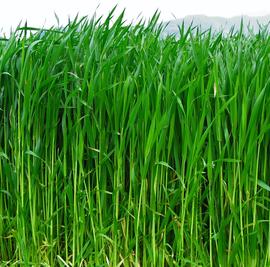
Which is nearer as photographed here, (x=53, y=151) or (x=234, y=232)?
(x=234, y=232)

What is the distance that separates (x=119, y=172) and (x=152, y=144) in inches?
7.0

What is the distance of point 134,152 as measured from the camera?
2066 millimetres

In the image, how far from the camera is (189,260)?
2.02 meters

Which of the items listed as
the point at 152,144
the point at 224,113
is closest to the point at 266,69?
the point at 224,113

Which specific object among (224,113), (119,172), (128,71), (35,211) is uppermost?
(128,71)

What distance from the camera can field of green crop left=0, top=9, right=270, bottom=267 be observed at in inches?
78.2

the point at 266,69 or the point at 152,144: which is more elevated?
the point at 266,69

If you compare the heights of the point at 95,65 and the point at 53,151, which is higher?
the point at 95,65

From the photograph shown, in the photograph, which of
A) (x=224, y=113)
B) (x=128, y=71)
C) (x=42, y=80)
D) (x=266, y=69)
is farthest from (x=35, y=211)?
(x=266, y=69)

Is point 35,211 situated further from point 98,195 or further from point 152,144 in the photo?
point 152,144

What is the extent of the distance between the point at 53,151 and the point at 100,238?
39cm

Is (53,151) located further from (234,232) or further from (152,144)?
(234,232)

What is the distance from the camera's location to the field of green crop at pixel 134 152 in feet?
6.51

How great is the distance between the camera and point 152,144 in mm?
1972
